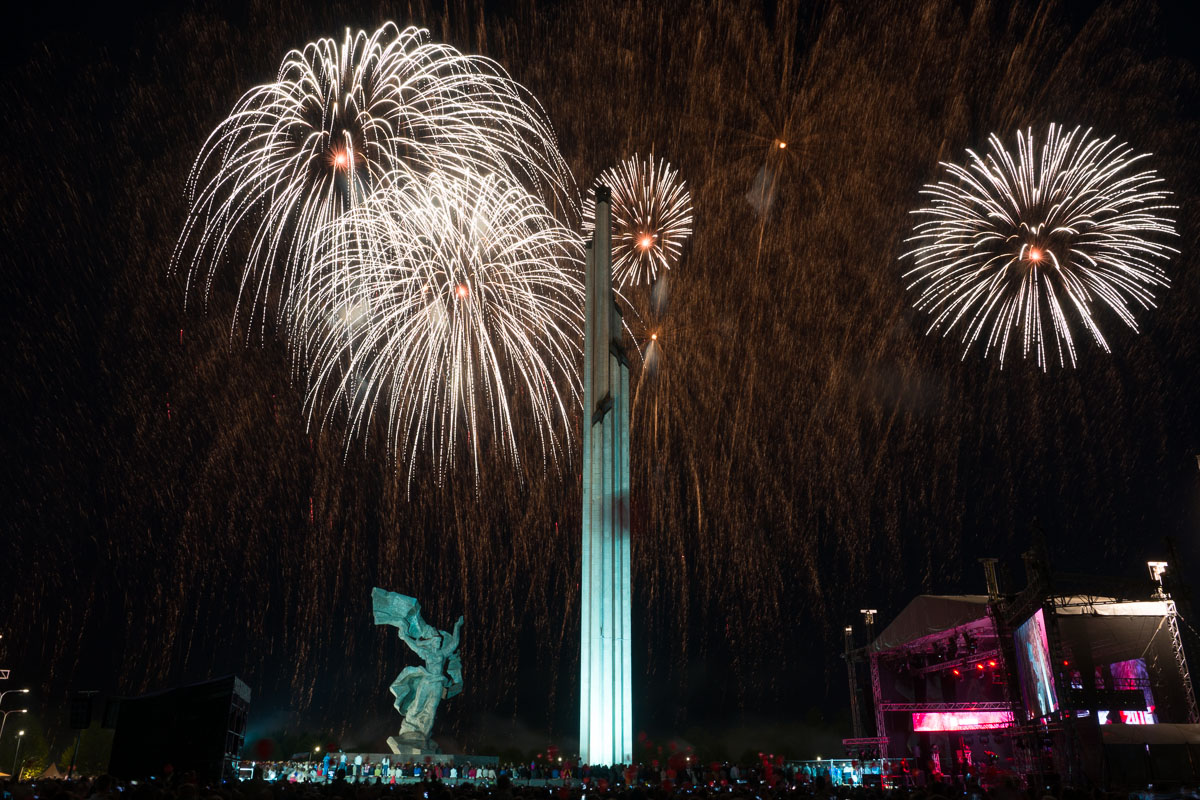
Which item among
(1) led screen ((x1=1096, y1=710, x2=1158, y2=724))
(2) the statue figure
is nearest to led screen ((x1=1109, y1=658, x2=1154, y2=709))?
(1) led screen ((x1=1096, y1=710, x2=1158, y2=724))

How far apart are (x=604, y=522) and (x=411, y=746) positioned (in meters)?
16.7

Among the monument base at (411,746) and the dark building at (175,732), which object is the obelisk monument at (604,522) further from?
the dark building at (175,732)

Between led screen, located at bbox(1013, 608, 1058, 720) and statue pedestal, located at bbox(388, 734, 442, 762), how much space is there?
29665 millimetres

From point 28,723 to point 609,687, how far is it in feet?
185

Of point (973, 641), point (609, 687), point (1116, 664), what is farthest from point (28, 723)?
point (1116, 664)

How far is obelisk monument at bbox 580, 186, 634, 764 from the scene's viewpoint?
37125mm

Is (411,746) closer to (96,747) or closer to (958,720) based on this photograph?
(96,747)

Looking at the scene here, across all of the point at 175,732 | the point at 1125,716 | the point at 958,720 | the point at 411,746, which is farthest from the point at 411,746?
the point at 1125,716

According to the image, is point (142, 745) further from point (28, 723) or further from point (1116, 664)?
point (28, 723)

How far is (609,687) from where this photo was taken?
37125 millimetres

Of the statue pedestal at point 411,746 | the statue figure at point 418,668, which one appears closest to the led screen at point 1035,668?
the statue figure at point 418,668

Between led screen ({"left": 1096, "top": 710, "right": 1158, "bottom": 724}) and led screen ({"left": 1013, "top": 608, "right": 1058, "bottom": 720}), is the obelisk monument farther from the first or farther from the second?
led screen ({"left": 1096, "top": 710, "right": 1158, "bottom": 724})

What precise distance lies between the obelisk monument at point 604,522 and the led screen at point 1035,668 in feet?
59.6

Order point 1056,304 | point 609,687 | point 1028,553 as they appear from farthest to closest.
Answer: point 609,687, point 1028,553, point 1056,304
